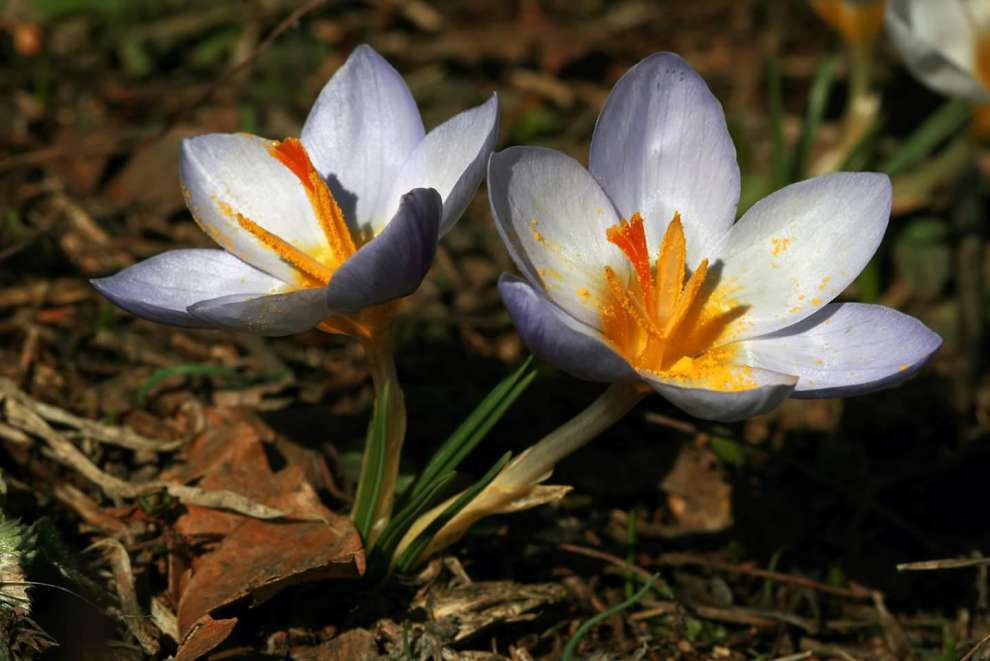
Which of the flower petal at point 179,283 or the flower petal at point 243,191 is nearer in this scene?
the flower petal at point 179,283

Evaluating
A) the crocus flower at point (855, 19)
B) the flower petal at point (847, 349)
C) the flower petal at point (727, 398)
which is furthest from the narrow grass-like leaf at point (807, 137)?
the flower petal at point (727, 398)

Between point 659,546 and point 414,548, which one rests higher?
point 414,548

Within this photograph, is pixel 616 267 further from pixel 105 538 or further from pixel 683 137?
pixel 105 538

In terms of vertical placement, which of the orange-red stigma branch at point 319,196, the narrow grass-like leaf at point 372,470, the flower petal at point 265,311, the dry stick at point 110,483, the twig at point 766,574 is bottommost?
the twig at point 766,574

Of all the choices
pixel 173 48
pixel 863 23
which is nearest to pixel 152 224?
pixel 173 48

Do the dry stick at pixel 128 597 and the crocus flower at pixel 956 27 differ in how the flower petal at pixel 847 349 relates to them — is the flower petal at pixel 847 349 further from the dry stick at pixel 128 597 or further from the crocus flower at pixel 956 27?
the crocus flower at pixel 956 27

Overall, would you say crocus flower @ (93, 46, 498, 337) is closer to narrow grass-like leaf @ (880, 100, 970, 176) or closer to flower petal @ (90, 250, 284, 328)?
flower petal @ (90, 250, 284, 328)

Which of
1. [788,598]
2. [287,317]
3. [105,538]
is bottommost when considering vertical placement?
[788,598]

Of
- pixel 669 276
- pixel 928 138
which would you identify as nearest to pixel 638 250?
pixel 669 276
